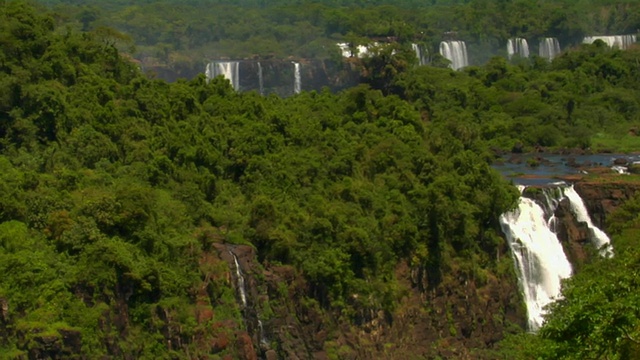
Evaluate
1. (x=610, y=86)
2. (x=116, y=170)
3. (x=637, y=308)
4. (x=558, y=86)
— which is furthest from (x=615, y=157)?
(x=637, y=308)

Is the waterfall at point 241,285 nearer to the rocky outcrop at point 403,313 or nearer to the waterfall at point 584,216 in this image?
the rocky outcrop at point 403,313

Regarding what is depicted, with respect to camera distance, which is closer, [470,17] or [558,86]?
[558,86]

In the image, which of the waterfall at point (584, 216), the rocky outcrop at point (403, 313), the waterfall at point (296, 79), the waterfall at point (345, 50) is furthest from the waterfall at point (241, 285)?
the waterfall at point (345, 50)

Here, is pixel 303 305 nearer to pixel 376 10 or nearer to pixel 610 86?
pixel 610 86

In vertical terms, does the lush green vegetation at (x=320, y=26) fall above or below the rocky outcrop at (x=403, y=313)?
above

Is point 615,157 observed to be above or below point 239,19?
below

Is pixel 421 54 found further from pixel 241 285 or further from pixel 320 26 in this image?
pixel 241 285

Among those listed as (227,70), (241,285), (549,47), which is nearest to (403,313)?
(241,285)
